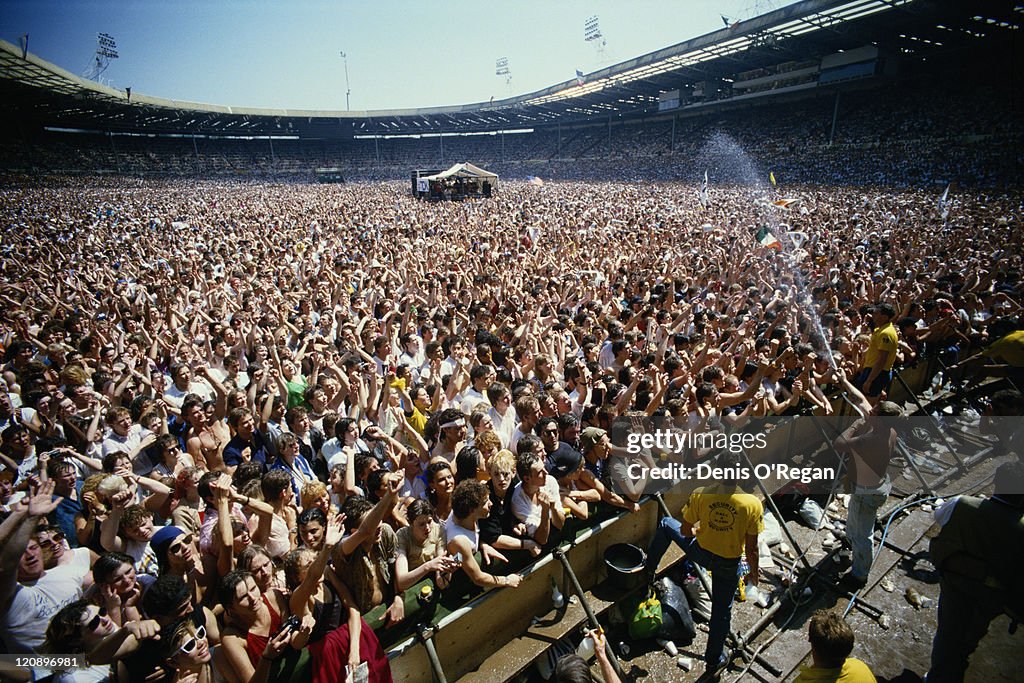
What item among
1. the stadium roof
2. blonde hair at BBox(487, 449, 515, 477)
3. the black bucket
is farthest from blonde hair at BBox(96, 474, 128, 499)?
the stadium roof

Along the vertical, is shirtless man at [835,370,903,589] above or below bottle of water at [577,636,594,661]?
above

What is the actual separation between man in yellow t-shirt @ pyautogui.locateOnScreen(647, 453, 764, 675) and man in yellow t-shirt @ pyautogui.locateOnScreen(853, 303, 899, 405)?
3.58 meters

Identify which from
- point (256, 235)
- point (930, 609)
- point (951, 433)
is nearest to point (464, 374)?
point (930, 609)

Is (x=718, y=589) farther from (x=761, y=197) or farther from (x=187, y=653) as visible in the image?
(x=761, y=197)

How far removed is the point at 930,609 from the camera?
4.00m

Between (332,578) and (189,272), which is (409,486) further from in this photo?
(189,272)

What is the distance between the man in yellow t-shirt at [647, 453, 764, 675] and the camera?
10.6 ft

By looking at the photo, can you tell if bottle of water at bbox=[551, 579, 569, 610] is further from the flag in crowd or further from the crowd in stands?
the crowd in stands

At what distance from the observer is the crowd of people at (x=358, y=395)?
8.05ft

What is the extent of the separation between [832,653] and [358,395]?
4.51 meters

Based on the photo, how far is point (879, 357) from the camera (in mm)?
5711

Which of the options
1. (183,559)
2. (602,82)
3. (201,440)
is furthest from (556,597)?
(602,82)

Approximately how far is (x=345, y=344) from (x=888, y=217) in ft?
64.4

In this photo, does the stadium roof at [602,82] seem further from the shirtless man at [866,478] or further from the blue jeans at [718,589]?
the blue jeans at [718,589]
